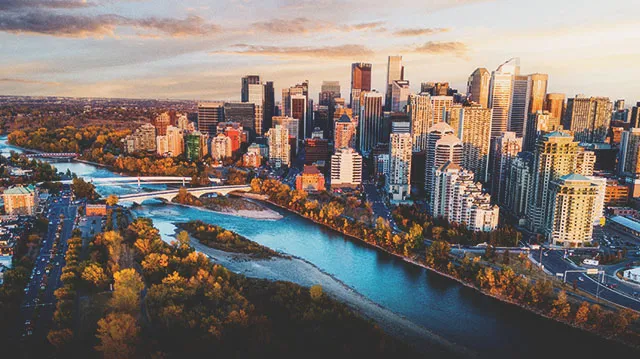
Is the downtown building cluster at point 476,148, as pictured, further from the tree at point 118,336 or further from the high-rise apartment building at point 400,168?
the tree at point 118,336

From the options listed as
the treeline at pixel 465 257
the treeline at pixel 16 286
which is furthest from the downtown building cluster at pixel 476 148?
the treeline at pixel 16 286

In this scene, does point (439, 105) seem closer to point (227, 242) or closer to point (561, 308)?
point (227, 242)

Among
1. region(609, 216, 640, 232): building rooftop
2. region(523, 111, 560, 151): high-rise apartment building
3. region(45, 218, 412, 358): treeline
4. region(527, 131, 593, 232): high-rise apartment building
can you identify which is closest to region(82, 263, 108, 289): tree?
region(45, 218, 412, 358): treeline

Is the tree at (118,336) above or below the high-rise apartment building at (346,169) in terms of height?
below

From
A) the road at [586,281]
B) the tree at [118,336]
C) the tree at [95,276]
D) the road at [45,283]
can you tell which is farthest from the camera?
the road at [586,281]

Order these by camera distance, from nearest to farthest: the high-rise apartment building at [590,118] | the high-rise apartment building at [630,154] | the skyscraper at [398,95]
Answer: the high-rise apartment building at [630,154]
the high-rise apartment building at [590,118]
the skyscraper at [398,95]

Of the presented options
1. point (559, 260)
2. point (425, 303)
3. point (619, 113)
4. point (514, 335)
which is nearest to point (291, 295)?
point (425, 303)

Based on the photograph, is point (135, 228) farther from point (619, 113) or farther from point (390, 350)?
point (619, 113)
